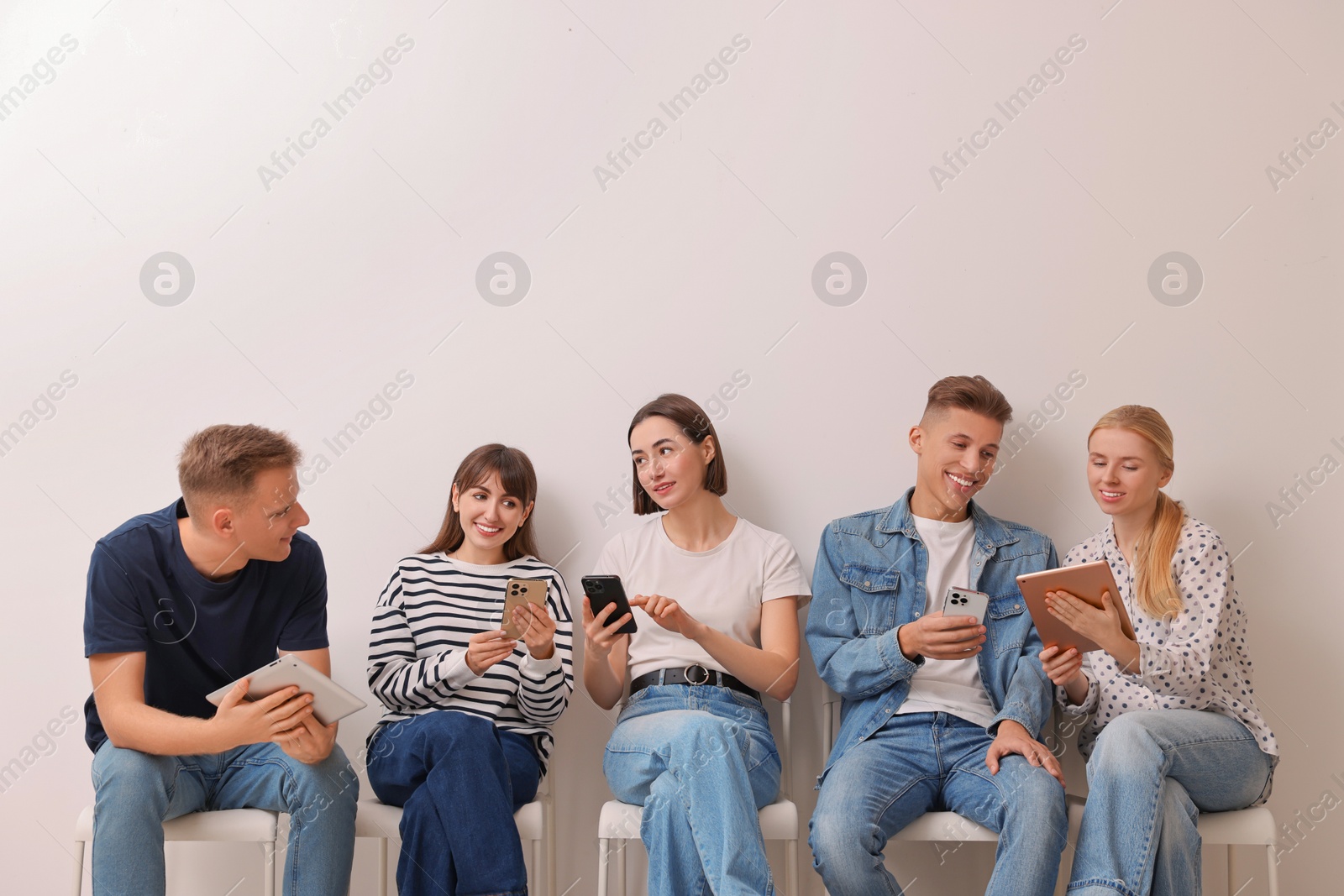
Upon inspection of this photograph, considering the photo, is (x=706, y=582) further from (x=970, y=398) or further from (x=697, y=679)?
(x=970, y=398)

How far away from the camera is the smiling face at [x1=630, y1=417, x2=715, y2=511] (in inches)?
100

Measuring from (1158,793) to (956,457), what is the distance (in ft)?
2.95

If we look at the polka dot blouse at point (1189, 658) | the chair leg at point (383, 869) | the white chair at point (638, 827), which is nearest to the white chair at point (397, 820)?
the white chair at point (638, 827)

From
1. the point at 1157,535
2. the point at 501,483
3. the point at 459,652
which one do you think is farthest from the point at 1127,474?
the point at 459,652

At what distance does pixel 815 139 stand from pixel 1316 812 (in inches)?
93.9

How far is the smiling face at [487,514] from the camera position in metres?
2.55

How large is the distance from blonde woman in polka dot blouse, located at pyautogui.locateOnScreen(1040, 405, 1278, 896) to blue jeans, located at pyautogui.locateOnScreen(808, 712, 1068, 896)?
9 cm

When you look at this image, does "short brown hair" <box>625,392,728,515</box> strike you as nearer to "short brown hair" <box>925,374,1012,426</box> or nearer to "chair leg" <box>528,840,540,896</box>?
"short brown hair" <box>925,374,1012,426</box>

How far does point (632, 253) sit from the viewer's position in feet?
9.34

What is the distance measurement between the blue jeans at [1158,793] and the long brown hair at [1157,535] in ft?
0.89

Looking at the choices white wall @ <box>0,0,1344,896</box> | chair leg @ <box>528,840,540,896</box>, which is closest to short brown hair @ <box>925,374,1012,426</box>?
white wall @ <box>0,0,1344,896</box>

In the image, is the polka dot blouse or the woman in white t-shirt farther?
the polka dot blouse

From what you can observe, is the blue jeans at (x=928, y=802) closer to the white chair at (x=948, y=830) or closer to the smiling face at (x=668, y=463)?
the white chair at (x=948, y=830)

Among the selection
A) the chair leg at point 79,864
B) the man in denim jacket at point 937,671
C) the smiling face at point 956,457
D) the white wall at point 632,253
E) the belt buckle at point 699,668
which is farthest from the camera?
the white wall at point 632,253
